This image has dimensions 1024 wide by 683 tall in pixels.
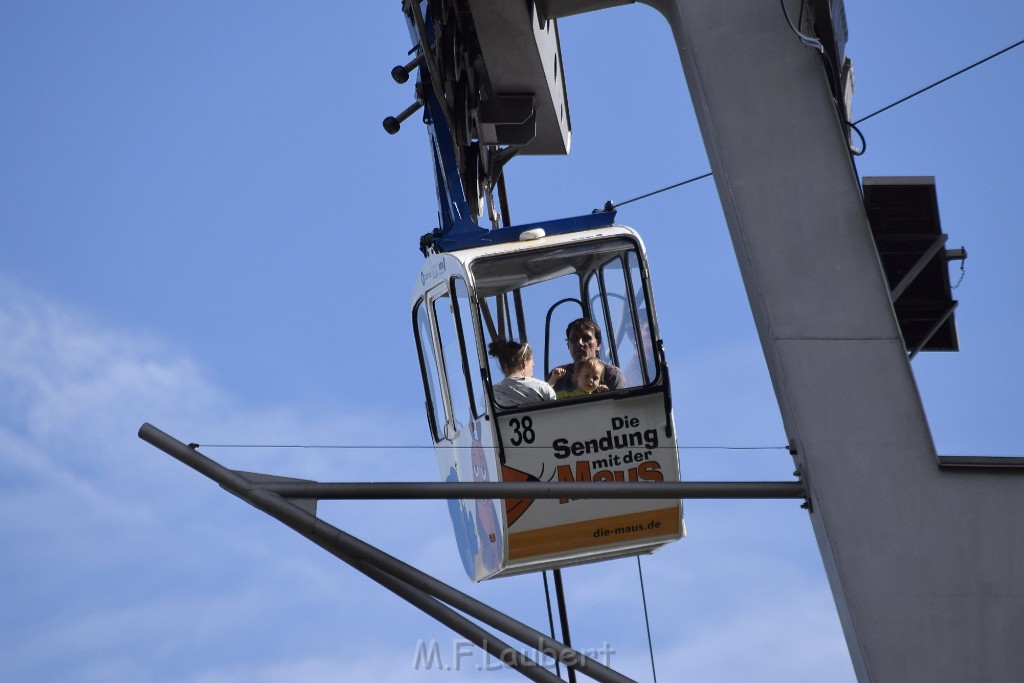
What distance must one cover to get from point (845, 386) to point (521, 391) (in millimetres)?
2163

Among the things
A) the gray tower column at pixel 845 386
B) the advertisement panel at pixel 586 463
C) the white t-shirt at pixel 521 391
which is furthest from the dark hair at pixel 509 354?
the gray tower column at pixel 845 386

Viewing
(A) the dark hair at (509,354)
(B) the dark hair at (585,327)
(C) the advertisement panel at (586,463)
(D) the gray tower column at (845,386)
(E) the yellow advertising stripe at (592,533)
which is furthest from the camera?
(B) the dark hair at (585,327)

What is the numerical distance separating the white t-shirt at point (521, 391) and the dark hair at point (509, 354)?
120mm

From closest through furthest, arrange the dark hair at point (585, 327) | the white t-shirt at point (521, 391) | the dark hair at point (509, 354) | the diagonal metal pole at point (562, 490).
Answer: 1. the diagonal metal pole at point (562, 490)
2. the white t-shirt at point (521, 391)
3. the dark hair at point (509, 354)
4. the dark hair at point (585, 327)

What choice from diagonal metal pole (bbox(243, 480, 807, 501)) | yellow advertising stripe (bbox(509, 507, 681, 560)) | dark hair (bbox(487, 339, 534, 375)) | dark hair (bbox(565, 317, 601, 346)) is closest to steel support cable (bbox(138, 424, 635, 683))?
diagonal metal pole (bbox(243, 480, 807, 501))

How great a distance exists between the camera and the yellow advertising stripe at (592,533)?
28.6 ft

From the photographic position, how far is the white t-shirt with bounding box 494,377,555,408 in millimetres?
8583

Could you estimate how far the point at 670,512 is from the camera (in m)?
8.99

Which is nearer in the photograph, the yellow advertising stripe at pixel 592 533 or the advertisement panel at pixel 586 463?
the advertisement panel at pixel 586 463

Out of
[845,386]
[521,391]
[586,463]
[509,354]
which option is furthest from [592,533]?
[845,386]

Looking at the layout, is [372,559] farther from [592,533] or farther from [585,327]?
[585,327]

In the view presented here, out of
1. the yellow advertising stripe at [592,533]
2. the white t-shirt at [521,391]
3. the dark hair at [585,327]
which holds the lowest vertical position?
the yellow advertising stripe at [592,533]

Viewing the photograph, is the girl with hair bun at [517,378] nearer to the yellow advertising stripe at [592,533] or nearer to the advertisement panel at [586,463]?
the advertisement panel at [586,463]

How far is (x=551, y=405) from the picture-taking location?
28.0 feet
